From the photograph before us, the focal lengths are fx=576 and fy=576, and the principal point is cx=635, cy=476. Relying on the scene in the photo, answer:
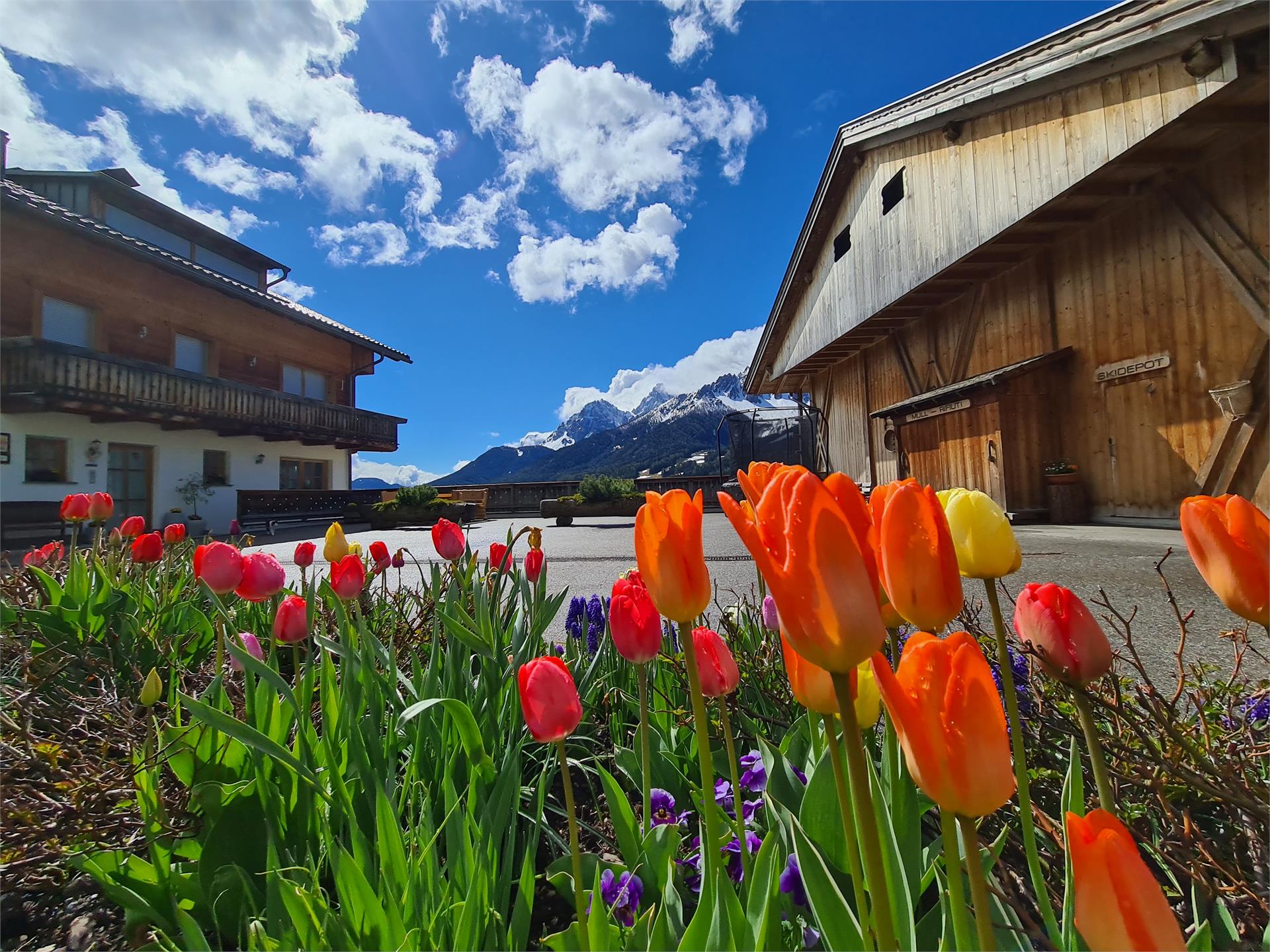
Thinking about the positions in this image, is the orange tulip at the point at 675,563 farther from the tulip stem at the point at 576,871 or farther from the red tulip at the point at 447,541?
the red tulip at the point at 447,541

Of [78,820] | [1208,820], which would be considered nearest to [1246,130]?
[1208,820]

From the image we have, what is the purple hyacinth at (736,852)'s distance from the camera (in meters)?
0.90

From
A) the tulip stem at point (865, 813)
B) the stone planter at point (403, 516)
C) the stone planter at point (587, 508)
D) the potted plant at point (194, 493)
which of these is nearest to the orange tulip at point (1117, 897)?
the tulip stem at point (865, 813)

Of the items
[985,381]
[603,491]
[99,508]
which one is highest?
[985,381]

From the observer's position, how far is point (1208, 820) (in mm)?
1030

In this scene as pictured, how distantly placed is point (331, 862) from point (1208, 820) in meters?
1.47

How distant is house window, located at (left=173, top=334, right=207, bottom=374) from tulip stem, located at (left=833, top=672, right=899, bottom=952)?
18885 mm

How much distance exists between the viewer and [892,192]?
10070 millimetres

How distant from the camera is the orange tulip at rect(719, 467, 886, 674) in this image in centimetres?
40

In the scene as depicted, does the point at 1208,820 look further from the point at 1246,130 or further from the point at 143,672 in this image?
the point at 1246,130

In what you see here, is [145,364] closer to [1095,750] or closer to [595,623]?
[595,623]

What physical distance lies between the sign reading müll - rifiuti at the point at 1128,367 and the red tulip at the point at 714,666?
814 centimetres

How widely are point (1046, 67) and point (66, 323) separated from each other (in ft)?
59.9

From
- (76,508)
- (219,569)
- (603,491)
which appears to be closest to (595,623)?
(219,569)
